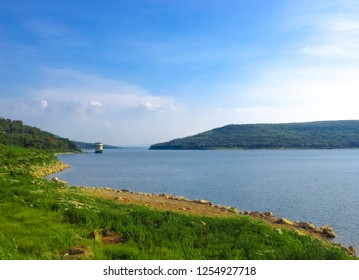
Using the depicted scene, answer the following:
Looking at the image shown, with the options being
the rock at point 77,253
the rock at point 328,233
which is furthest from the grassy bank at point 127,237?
the rock at point 328,233

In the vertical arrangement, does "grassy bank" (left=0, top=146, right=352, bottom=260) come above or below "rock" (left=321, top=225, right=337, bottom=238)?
above

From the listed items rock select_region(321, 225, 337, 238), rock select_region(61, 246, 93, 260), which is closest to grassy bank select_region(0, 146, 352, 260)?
rock select_region(61, 246, 93, 260)

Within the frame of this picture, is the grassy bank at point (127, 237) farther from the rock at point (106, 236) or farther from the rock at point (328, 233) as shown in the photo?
the rock at point (328, 233)

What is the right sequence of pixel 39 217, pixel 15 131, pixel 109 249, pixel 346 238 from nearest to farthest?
pixel 109 249, pixel 39 217, pixel 346 238, pixel 15 131

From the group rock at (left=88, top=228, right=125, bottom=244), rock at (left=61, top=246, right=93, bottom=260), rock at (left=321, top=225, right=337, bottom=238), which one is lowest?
rock at (left=321, top=225, right=337, bottom=238)

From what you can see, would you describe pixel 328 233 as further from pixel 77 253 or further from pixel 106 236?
pixel 77 253

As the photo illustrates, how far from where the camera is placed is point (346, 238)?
24297 millimetres

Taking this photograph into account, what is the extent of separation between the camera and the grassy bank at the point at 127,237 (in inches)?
422

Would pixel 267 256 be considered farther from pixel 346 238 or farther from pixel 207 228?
pixel 346 238

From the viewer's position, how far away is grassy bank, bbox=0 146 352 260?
10718 millimetres

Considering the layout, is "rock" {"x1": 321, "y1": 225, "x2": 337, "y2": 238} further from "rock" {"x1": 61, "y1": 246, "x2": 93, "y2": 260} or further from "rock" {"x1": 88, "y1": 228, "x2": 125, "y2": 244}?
"rock" {"x1": 61, "y1": 246, "x2": 93, "y2": 260}

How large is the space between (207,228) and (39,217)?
22.5 ft

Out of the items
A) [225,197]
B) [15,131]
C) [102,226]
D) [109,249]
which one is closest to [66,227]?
[102,226]

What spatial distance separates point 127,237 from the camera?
42.6 feet
